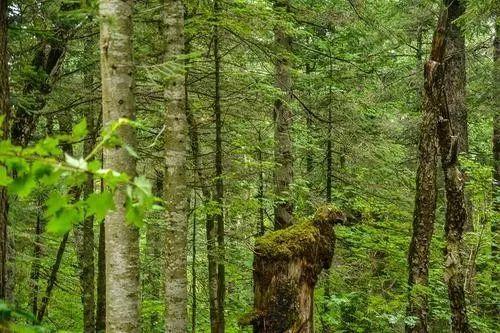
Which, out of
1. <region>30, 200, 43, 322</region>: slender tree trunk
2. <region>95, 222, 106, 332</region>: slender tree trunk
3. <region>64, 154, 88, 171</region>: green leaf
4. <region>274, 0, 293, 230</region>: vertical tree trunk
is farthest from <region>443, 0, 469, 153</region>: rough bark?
<region>64, 154, 88, 171</region>: green leaf

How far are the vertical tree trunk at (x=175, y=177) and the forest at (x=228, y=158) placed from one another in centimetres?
2

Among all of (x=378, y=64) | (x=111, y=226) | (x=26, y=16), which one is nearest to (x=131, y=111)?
(x=111, y=226)

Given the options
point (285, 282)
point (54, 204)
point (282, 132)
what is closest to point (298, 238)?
point (285, 282)

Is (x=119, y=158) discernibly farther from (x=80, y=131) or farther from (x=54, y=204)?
(x=80, y=131)

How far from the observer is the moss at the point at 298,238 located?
19.4 feet

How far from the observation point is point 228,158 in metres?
10.6

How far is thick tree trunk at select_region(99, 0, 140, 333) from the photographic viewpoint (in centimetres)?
414

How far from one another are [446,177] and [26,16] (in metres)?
6.27

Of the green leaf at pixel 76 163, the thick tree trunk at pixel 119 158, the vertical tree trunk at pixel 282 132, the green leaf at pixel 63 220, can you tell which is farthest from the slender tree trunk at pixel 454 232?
the green leaf at pixel 76 163

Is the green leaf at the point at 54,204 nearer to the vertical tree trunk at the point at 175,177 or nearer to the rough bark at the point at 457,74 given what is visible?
the vertical tree trunk at the point at 175,177

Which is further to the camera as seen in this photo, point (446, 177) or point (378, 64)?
point (378, 64)

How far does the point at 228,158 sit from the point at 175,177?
4.35 meters

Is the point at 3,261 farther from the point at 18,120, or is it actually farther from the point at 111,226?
the point at 18,120

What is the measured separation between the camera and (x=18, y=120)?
7.21m
